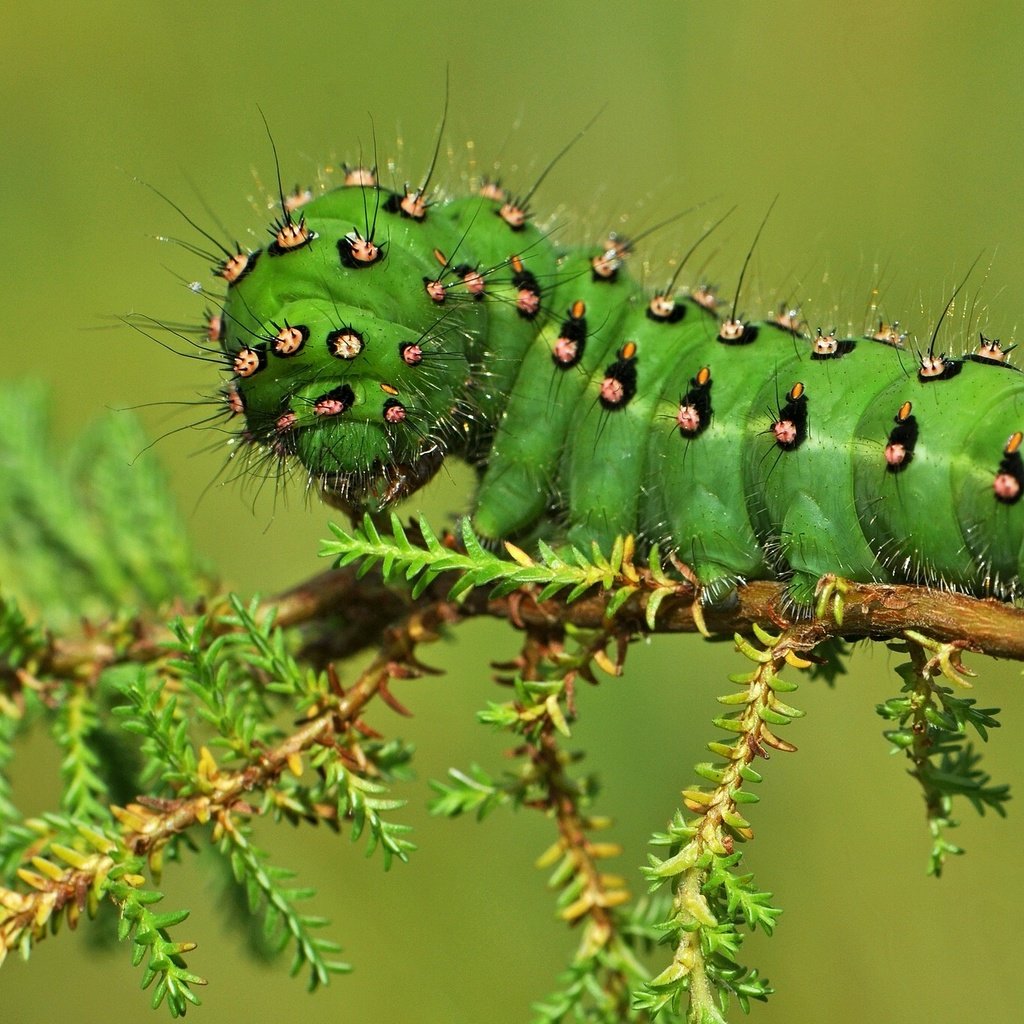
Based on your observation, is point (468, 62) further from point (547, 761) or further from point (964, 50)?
point (547, 761)

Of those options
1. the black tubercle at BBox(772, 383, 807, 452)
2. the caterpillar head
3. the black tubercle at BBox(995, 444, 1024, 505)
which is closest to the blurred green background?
the caterpillar head

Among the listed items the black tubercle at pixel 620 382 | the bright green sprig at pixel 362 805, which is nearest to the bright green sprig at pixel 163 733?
the bright green sprig at pixel 362 805

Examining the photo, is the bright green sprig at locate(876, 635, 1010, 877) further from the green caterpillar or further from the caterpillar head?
the caterpillar head

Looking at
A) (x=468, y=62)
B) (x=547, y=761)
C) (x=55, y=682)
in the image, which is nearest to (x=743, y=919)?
(x=547, y=761)

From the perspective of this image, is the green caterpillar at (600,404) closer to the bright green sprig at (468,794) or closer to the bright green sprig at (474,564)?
the bright green sprig at (474,564)

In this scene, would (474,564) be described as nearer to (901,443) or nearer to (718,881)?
(718,881)

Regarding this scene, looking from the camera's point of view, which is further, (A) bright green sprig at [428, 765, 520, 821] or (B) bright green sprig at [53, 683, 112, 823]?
(B) bright green sprig at [53, 683, 112, 823]
